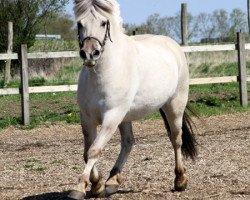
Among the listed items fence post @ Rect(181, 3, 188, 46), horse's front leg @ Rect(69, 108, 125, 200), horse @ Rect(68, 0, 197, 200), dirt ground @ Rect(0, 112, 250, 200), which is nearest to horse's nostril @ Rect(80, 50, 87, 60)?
horse @ Rect(68, 0, 197, 200)

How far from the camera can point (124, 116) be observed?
19.8 feet

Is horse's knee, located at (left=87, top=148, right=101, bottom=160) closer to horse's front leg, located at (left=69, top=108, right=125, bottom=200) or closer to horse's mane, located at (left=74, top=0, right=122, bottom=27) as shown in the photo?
horse's front leg, located at (left=69, top=108, right=125, bottom=200)

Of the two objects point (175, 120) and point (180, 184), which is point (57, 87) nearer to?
point (175, 120)

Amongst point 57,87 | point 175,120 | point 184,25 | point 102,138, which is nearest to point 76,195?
point 102,138

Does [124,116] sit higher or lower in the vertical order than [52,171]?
higher

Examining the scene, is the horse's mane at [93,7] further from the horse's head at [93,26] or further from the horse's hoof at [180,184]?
the horse's hoof at [180,184]

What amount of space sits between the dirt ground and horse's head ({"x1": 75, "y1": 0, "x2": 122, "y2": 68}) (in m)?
1.46

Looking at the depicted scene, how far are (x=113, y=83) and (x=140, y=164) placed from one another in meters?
2.39

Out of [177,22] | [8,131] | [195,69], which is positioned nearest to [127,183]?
[8,131]

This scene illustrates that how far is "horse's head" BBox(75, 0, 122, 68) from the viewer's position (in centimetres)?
555

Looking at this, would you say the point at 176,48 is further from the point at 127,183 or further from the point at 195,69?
the point at 195,69

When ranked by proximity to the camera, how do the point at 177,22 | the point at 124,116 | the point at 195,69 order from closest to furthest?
the point at 124,116, the point at 195,69, the point at 177,22

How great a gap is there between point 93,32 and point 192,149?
2.31 meters

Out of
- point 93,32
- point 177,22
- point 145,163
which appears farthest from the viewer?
point 177,22
